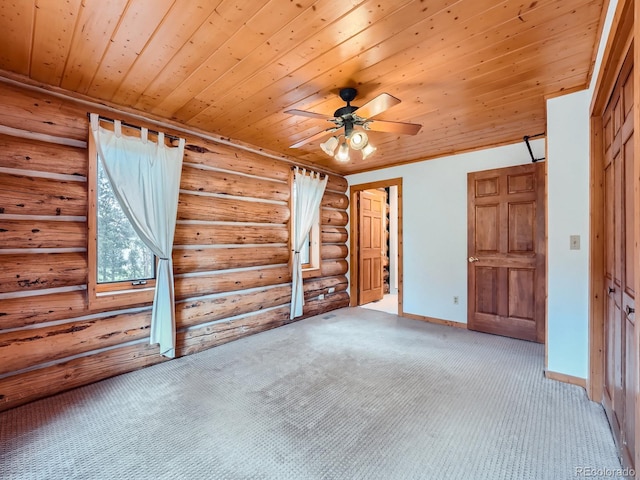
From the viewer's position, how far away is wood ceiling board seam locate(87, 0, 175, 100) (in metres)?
1.65

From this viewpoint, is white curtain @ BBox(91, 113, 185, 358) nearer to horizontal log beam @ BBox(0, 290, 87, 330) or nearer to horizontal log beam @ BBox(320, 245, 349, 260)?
horizontal log beam @ BBox(0, 290, 87, 330)

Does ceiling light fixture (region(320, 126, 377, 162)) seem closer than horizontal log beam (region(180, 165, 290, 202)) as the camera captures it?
Yes

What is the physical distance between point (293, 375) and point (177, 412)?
98 cm

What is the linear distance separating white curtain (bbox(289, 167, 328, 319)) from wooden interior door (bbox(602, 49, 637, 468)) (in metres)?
3.25

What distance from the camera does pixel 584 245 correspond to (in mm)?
2502

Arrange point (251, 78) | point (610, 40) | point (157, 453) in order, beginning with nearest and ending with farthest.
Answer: point (610, 40)
point (157, 453)
point (251, 78)

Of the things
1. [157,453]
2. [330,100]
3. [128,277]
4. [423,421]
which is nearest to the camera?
[157,453]

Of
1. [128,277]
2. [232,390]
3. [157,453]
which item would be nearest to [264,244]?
[128,277]

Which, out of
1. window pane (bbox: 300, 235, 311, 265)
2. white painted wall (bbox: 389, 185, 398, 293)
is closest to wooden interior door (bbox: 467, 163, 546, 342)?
window pane (bbox: 300, 235, 311, 265)

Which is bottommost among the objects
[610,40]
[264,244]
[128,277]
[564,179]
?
[128,277]

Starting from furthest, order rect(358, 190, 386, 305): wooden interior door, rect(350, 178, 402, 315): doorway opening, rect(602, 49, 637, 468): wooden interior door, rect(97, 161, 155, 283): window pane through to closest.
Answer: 1. rect(358, 190, 386, 305): wooden interior door
2. rect(350, 178, 402, 315): doorway opening
3. rect(97, 161, 155, 283): window pane
4. rect(602, 49, 637, 468): wooden interior door

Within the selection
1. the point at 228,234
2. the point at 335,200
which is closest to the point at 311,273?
the point at 335,200

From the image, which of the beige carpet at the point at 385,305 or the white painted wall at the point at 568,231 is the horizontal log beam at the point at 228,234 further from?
the white painted wall at the point at 568,231

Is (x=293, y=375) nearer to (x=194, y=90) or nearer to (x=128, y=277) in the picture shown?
(x=128, y=277)
